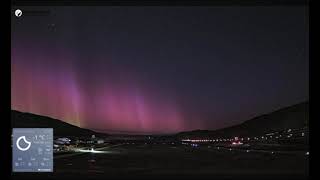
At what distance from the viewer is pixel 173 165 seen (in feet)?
8.91

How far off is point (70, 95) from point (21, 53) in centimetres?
33

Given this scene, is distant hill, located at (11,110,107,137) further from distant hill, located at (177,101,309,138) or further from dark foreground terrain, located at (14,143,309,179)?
distant hill, located at (177,101,309,138)

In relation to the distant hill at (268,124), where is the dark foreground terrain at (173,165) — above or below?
below

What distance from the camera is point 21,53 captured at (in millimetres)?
2775

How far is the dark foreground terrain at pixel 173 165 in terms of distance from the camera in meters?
2.70

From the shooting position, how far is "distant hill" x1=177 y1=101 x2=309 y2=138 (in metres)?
2.78

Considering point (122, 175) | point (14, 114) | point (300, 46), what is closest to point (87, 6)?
point (14, 114)

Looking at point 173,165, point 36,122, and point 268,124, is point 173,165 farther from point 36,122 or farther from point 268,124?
point 36,122
